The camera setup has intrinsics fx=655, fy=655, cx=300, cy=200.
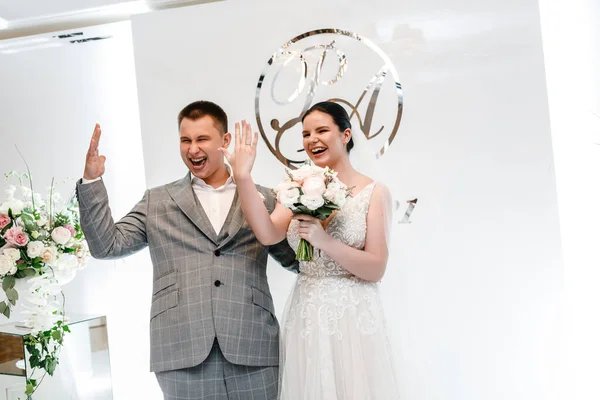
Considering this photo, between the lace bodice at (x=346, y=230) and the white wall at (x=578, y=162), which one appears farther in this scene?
the white wall at (x=578, y=162)

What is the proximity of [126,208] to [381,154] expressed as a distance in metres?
1.83

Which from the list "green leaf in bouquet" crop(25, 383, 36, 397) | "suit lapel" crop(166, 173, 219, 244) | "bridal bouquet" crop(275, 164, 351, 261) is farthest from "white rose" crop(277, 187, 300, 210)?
"green leaf in bouquet" crop(25, 383, 36, 397)

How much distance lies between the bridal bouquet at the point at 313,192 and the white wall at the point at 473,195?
1.27 metres

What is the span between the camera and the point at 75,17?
15.1 ft

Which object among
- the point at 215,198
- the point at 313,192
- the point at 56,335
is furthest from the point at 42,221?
the point at 313,192

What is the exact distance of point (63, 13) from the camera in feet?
14.9

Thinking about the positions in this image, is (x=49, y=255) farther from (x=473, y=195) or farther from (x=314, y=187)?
(x=473, y=195)

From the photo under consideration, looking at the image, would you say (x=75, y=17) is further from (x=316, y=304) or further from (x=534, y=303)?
(x=534, y=303)

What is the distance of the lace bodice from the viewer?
275cm

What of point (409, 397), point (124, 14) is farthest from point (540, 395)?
point (124, 14)

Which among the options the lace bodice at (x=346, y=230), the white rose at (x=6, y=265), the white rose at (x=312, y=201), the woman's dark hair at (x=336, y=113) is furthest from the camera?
the white rose at (x=6, y=265)

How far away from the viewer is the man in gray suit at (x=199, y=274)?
2.68 m

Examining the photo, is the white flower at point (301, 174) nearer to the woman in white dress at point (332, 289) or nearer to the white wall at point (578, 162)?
the woman in white dress at point (332, 289)

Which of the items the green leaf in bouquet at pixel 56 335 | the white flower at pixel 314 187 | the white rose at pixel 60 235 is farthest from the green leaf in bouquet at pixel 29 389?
the white flower at pixel 314 187
